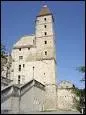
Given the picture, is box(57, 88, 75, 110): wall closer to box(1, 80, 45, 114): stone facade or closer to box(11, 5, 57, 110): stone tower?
box(11, 5, 57, 110): stone tower

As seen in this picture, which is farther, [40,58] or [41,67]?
[40,58]

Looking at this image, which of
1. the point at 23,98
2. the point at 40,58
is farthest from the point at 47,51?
the point at 23,98

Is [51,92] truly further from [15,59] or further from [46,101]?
[15,59]

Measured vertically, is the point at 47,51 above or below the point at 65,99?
above

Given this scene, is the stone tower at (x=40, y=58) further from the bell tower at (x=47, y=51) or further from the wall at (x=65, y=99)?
the wall at (x=65, y=99)

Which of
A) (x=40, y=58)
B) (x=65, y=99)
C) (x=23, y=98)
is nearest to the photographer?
(x=23, y=98)

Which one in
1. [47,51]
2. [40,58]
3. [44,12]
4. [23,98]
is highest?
[44,12]

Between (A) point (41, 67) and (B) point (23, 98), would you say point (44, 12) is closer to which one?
(A) point (41, 67)

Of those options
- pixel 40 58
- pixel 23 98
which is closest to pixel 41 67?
pixel 40 58

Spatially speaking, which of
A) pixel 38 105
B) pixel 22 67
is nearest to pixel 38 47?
pixel 22 67

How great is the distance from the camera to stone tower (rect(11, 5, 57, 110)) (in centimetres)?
5162

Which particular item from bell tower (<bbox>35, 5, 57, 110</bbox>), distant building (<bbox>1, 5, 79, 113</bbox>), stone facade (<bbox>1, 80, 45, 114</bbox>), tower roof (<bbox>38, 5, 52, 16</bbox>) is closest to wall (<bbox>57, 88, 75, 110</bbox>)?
distant building (<bbox>1, 5, 79, 113</bbox>)

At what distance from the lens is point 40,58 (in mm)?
53844

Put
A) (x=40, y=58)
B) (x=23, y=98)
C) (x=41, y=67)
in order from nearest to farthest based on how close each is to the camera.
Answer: (x=23, y=98)
(x=41, y=67)
(x=40, y=58)
